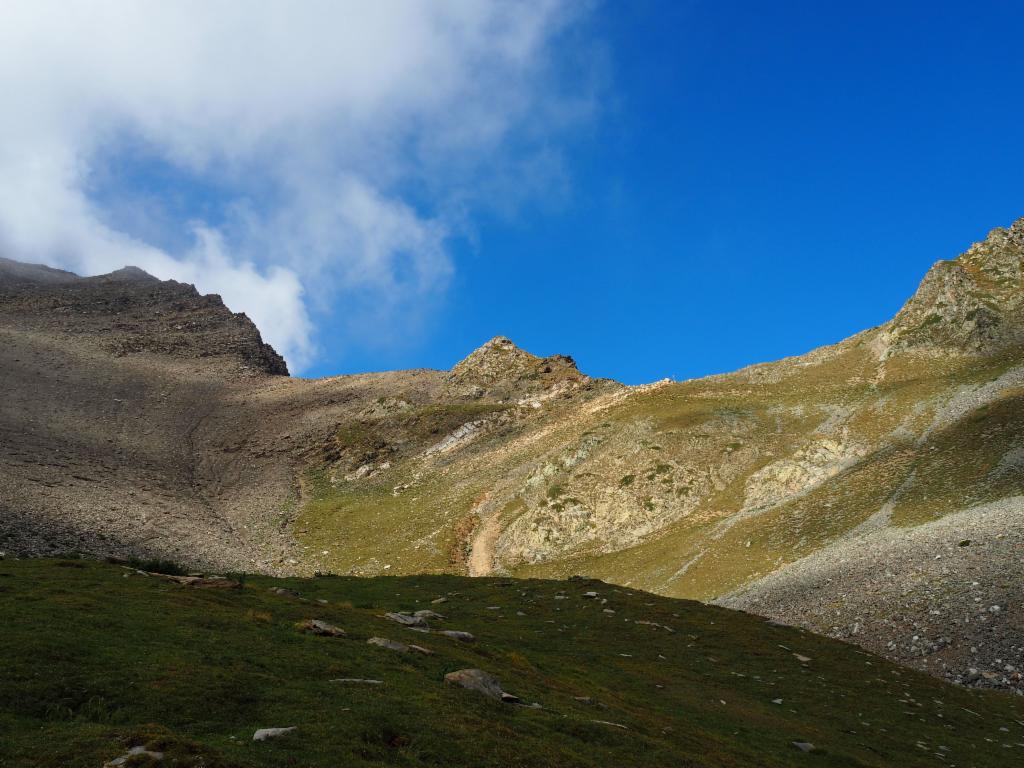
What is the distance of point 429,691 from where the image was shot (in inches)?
766

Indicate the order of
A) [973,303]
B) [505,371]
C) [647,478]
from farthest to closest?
[505,371] < [973,303] < [647,478]

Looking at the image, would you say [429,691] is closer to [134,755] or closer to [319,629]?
[319,629]

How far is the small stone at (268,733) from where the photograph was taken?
1441 centimetres

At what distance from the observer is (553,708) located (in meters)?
21.5

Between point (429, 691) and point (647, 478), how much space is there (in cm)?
7500

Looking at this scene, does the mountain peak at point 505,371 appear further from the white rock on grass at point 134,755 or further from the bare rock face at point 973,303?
the white rock on grass at point 134,755

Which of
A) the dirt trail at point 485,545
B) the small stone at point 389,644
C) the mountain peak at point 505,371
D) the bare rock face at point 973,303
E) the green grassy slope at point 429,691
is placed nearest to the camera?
the green grassy slope at point 429,691

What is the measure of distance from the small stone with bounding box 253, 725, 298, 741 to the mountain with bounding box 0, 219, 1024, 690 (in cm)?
3834

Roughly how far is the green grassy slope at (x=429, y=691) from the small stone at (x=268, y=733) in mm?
280

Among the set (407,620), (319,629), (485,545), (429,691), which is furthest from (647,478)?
(429,691)

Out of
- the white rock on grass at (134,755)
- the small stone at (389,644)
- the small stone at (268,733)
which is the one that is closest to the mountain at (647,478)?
the small stone at (389,644)

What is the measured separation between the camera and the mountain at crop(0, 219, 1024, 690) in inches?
1955

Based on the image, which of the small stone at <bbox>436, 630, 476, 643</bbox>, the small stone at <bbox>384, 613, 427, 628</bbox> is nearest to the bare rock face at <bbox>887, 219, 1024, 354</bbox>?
the small stone at <bbox>436, 630, 476, 643</bbox>

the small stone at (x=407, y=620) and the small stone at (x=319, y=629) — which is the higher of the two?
the small stone at (x=319, y=629)
